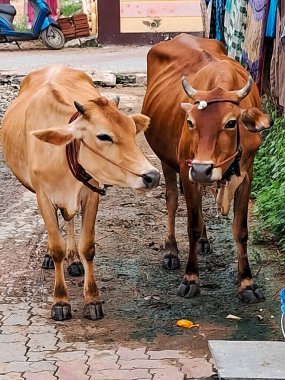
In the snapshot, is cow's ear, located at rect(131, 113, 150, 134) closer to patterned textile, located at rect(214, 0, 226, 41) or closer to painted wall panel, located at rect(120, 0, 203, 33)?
patterned textile, located at rect(214, 0, 226, 41)

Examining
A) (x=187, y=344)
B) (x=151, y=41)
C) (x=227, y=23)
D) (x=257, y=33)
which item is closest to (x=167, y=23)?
(x=151, y=41)

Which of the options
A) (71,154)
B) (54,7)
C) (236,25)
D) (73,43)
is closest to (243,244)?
(71,154)

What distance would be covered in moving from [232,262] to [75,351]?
6.61ft

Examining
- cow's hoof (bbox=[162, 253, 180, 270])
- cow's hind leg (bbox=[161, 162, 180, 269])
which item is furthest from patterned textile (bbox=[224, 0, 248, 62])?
cow's hoof (bbox=[162, 253, 180, 270])

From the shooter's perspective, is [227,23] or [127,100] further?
[127,100]

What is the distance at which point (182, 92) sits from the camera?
6.73 metres

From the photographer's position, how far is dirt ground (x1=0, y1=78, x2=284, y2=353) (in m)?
5.64

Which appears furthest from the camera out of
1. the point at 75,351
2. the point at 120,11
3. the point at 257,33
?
the point at 120,11

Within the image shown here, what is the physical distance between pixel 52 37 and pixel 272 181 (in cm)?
1498

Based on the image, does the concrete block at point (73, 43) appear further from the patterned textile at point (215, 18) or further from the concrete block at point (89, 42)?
the patterned textile at point (215, 18)

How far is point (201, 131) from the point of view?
5.54 meters

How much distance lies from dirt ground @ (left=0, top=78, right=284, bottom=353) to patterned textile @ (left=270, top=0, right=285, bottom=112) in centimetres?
111

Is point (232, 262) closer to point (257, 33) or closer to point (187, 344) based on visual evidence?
point (187, 344)

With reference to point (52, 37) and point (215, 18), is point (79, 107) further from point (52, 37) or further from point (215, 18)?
point (52, 37)
